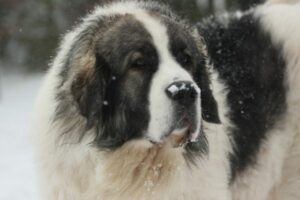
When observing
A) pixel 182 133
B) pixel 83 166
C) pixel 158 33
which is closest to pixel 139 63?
pixel 158 33

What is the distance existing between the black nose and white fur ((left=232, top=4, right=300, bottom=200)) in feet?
4.11

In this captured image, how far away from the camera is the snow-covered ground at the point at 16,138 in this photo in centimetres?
632

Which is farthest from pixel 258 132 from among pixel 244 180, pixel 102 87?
pixel 102 87

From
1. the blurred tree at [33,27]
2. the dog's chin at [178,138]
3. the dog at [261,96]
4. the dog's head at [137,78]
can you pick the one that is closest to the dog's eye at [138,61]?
the dog's head at [137,78]

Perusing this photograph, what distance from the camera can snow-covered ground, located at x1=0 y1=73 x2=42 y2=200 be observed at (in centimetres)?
632

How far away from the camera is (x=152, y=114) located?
307cm

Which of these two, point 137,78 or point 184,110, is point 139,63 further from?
point 184,110

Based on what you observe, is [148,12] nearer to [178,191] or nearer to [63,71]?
[63,71]

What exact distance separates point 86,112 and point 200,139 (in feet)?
2.19

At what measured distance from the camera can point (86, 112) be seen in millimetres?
3330

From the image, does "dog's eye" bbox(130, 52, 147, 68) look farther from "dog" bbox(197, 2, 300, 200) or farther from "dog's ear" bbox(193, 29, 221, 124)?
"dog" bbox(197, 2, 300, 200)

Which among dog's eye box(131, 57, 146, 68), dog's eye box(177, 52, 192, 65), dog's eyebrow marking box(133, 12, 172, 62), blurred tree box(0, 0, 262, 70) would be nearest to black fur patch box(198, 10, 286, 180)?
dog's eye box(177, 52, 192, 65)

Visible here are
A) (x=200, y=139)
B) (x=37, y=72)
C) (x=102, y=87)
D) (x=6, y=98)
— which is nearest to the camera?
(x=102, y=87)

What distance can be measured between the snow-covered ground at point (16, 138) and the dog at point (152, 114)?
0.83 metres
